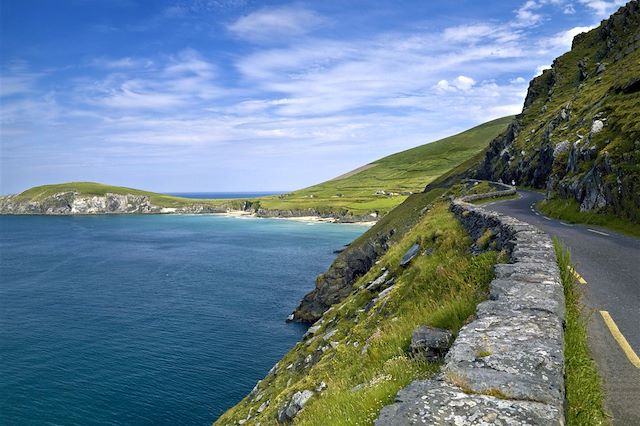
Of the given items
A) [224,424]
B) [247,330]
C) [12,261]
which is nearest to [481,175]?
[247,330]

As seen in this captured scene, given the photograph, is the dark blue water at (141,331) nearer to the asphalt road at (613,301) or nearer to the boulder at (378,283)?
the boulder at (378,283)

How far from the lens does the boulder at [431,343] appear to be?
29.8ft

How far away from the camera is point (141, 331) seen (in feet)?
195

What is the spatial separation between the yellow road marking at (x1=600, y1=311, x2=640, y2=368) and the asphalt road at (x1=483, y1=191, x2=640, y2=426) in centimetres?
7

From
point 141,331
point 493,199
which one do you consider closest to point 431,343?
point 493,199

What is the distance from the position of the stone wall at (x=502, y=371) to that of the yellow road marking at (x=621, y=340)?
185cm

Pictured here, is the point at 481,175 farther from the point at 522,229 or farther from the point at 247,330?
the point at 522,229

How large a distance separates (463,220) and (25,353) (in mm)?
56537

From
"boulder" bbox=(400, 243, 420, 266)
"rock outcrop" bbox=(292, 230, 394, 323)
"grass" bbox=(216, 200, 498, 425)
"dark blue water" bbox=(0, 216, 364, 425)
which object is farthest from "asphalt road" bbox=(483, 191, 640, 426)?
"rock outcrop" bbox=(292, 230, 394, 323)

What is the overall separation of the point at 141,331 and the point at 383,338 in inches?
2220

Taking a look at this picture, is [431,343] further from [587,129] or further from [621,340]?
[587,129]

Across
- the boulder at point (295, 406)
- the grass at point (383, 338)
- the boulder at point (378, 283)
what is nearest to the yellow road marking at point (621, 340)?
the grass at point (383, 338)

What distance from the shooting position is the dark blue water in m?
41.0

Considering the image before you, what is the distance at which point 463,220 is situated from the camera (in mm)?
27266
